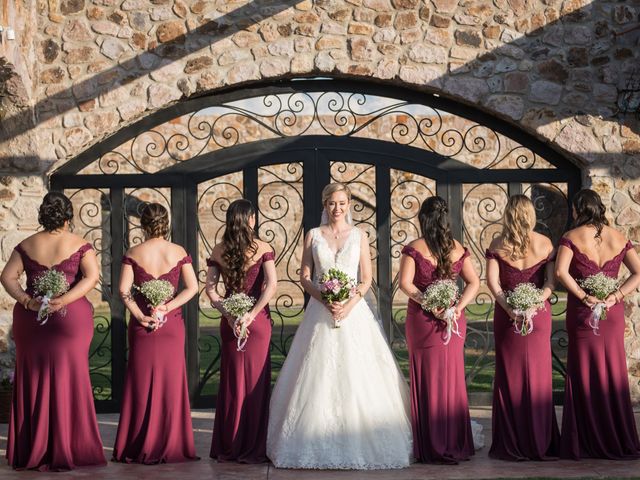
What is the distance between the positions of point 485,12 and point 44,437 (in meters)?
5.62

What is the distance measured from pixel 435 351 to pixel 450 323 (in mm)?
230

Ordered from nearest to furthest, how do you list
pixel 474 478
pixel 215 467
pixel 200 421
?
pixel 474 478 → pixel 215 467 → pixel 200 421

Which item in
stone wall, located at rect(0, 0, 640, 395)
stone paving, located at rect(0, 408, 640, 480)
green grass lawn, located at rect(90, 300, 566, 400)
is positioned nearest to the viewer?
stone paving, located at rect(0, 408, 640, 480)

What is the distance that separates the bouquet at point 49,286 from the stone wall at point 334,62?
280 centimetres

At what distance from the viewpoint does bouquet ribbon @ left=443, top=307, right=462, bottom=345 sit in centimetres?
708

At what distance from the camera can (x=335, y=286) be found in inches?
274

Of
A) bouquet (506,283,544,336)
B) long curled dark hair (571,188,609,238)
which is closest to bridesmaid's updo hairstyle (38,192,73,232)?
bouquet (506,283,544,336)

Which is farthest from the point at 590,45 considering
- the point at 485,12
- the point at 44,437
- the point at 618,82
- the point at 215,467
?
the point at 44,437

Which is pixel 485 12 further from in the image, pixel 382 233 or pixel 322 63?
pixel 382 233

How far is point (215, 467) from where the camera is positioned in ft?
23.0

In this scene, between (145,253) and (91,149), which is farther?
(91,149)

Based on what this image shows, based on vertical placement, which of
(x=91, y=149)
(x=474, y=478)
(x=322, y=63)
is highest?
(x=322, y=63)

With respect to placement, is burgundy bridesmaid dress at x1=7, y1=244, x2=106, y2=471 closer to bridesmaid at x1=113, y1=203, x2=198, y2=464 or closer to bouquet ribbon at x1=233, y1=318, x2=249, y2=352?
bridesmaid at x1=113, y1=203, x2=198, y2=464

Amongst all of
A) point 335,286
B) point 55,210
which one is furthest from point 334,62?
point 55,210
